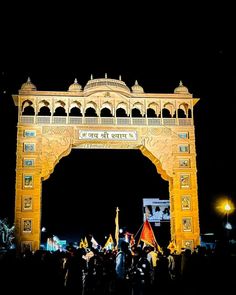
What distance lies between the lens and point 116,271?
358 inches

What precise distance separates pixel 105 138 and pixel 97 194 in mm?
14041

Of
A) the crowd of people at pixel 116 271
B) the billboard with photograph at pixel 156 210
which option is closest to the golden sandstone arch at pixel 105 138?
the crowd of people at pixel 116 271

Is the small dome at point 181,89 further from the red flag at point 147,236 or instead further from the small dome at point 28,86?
the red flag at point 147,236

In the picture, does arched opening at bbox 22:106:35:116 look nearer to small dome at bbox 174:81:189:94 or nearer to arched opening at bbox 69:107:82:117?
arched opening at bbox 69:107:82:117

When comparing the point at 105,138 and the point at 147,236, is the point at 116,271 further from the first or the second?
the point at 105,138

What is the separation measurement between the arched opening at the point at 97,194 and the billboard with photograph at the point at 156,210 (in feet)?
7.02

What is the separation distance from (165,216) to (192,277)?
2418 centimetres

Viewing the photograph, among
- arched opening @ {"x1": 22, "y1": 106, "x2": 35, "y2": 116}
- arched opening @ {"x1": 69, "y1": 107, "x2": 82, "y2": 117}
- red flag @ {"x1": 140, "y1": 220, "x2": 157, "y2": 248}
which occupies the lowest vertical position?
red flag @ {"x1": 140, "y1": 220, "x2": 157, "y2": 248}

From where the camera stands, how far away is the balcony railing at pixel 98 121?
21.4m

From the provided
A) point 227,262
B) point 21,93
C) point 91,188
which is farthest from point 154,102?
point 227,262

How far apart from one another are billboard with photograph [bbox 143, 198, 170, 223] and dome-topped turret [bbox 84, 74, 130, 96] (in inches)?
535

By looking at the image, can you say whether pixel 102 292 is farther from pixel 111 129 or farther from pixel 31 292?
pixel 111 129

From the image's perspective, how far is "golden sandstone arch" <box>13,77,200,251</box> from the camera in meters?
20.8

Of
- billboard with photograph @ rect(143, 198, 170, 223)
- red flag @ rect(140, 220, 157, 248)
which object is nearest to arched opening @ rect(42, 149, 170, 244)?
billboard with photograph @ rect(143, 198, 170, 223)
